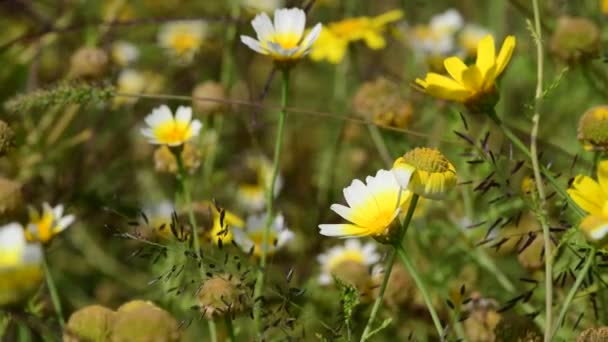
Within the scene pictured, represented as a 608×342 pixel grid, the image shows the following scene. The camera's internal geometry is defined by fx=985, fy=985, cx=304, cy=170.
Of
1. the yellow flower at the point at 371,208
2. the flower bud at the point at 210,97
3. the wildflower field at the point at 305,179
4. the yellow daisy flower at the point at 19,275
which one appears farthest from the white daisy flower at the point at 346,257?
the yellow daisy flower at the point at 19,275

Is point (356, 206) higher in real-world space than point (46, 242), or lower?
higher

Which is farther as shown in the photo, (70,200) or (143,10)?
(143,10)

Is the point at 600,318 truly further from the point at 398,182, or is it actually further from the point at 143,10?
the point at 143,10

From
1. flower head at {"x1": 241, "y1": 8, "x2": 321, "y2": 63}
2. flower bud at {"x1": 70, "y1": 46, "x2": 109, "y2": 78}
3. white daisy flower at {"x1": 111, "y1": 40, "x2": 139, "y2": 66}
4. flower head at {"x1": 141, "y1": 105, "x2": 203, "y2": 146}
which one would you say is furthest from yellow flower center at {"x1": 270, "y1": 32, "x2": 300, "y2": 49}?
white daisy flower at {"x1": 111, "y1": 40, "x2": 139, "y2": 66}

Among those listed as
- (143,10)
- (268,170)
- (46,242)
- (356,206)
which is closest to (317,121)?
(268,170)

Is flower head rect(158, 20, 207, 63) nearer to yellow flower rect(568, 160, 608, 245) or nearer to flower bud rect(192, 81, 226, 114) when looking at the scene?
flower bud rect(192, 81, 226, 114)

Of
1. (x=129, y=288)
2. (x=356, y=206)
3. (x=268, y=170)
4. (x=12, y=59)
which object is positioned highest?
(x=356, y=206)

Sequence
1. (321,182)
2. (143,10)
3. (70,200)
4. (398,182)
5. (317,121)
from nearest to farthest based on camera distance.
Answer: (398,182) → (70,200) → (321,182) → (317,121) → (143,10)
